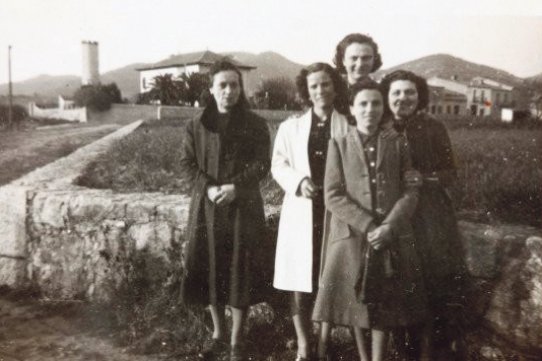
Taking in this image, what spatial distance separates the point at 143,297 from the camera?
149 inches

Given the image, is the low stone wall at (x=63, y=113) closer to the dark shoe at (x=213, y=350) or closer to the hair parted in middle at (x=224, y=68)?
the hair parted in middle at (x=224, y=68)

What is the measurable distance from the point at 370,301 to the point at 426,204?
0.62 m

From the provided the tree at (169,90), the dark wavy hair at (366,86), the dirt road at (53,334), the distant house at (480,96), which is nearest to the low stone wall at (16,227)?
the dirt road at (53,334)

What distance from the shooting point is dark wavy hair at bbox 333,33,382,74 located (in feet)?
10.0

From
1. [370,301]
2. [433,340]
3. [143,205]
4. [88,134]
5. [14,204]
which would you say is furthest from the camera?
[88,134]

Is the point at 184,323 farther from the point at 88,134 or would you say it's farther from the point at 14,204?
the point at 88,134

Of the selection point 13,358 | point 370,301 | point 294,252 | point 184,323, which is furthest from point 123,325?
point 370,301

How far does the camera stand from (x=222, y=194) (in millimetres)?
3078

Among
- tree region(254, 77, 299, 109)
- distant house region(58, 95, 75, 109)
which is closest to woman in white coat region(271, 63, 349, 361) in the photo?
tree region(254, 77, 299, 109)

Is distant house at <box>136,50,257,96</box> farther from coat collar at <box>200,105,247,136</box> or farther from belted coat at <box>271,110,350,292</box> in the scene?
belted coat at <box>271,110,350,292</box>

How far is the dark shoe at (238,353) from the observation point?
3070 millimetres

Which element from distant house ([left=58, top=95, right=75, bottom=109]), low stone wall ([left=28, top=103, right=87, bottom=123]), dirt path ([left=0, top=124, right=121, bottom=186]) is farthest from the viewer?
distant house ([left=58, top=95, right=75, bottom=109])

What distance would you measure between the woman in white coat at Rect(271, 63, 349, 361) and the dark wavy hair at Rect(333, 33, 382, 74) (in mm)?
270

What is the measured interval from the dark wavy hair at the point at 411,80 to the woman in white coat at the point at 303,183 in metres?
0.31
